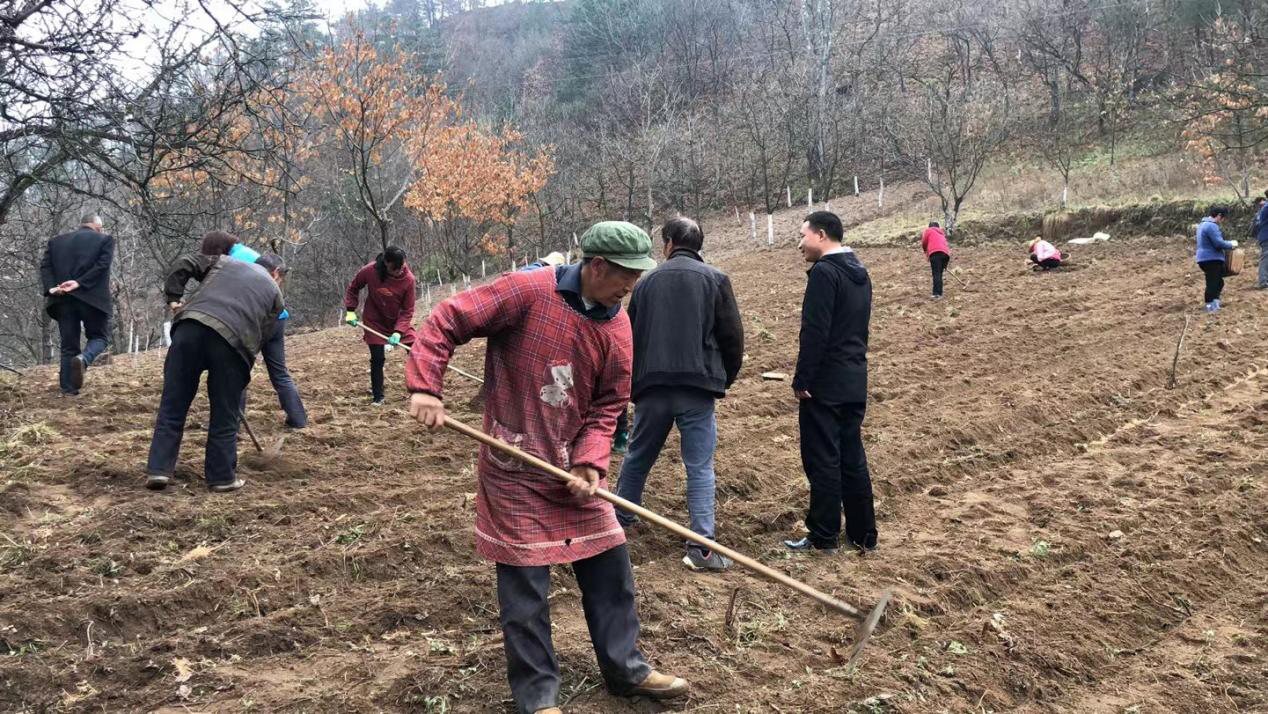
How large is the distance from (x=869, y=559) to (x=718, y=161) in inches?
1402

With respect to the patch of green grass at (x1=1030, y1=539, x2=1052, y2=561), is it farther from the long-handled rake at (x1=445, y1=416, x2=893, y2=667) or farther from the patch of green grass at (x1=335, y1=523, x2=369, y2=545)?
the patch of green grass at (x1=335, y1=523, x2=369, y2=545)

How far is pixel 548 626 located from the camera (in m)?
3.38

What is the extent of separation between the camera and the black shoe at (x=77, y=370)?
8.70 metres

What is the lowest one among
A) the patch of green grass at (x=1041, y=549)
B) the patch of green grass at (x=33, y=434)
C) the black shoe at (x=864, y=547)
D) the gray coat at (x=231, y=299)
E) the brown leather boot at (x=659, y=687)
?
the patch of green grass at (x=1041, y=549)

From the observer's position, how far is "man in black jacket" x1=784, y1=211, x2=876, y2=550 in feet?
16.8

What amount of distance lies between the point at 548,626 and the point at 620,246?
4.68ft

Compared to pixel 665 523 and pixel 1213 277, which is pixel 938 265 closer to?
pixel 1213 277

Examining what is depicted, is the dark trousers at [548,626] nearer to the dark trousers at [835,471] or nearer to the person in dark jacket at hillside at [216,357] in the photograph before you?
the dark trousers at [835,471]

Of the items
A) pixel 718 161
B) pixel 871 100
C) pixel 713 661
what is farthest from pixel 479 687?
pixel 871 100

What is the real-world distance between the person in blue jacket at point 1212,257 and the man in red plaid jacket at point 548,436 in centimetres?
1210

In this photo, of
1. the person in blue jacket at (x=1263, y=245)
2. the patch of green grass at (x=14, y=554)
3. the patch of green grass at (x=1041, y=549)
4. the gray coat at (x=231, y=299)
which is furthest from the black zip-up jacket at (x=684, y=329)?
the person in blue jacket at (x=1263, y=245)

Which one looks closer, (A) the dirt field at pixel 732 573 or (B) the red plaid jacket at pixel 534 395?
(B) the red plaid jacket at pixel 534 395

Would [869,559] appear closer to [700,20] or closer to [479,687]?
[479,687]

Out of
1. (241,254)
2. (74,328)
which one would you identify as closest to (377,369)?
(241,254)
